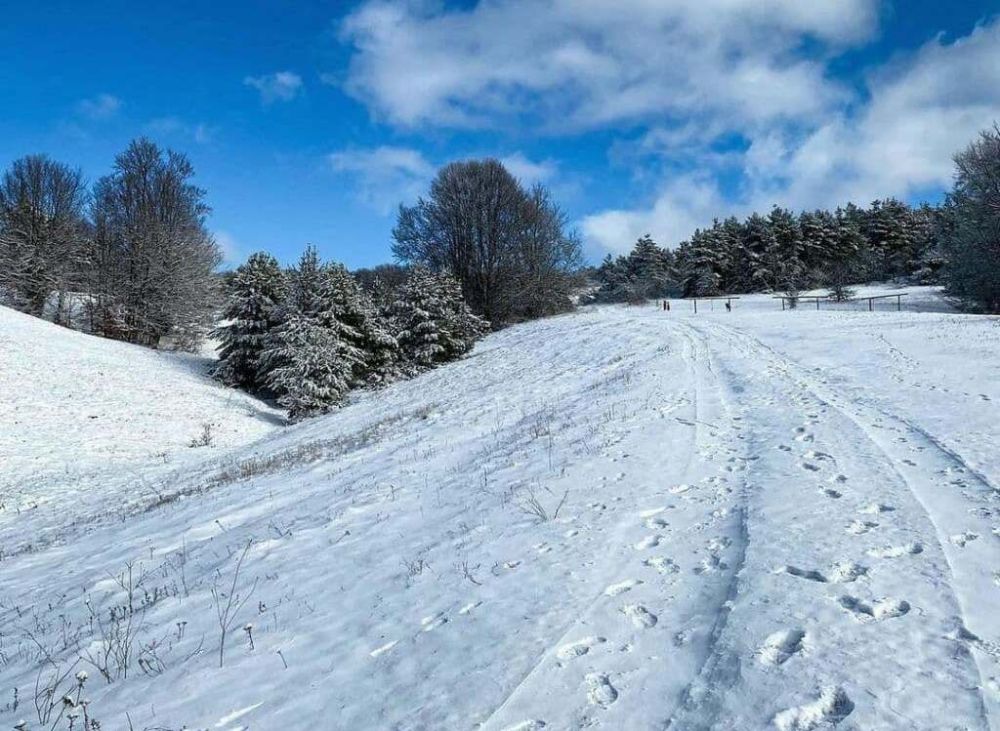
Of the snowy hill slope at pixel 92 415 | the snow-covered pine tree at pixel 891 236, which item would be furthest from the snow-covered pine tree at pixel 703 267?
the snowy hill slope at pixel 92 415

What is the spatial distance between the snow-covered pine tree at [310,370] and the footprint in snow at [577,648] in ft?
68.6

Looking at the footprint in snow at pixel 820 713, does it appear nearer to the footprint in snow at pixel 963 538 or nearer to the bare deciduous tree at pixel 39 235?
the footprint in snow at pixel 963 538

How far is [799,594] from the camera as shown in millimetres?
3891

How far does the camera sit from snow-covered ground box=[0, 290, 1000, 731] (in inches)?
126

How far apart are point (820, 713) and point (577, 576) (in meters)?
1.99

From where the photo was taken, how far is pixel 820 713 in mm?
2828

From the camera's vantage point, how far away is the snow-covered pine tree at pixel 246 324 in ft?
96.6

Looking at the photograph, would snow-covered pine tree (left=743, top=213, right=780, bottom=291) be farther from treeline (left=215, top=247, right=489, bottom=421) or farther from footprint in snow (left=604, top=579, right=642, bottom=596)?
footprint in snow (left=604, top=579, right=642, bottom=596)

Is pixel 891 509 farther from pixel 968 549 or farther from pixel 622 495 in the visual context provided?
pixel 622 495

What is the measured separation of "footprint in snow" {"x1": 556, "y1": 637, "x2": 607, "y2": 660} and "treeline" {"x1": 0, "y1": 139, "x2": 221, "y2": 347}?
40.2 metres

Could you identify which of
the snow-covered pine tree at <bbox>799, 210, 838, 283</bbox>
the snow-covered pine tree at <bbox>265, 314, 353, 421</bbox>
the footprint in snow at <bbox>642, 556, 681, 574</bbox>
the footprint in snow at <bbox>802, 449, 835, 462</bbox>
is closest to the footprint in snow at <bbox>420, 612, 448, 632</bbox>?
the footprint in snow at <bbox>642, 556, 681, 574</bbox>

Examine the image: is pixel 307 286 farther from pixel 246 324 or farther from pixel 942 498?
pixel 942 498

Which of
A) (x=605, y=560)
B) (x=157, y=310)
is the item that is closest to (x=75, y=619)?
(x=605, y=560)

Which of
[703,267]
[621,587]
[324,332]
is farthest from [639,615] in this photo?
[703,267]
